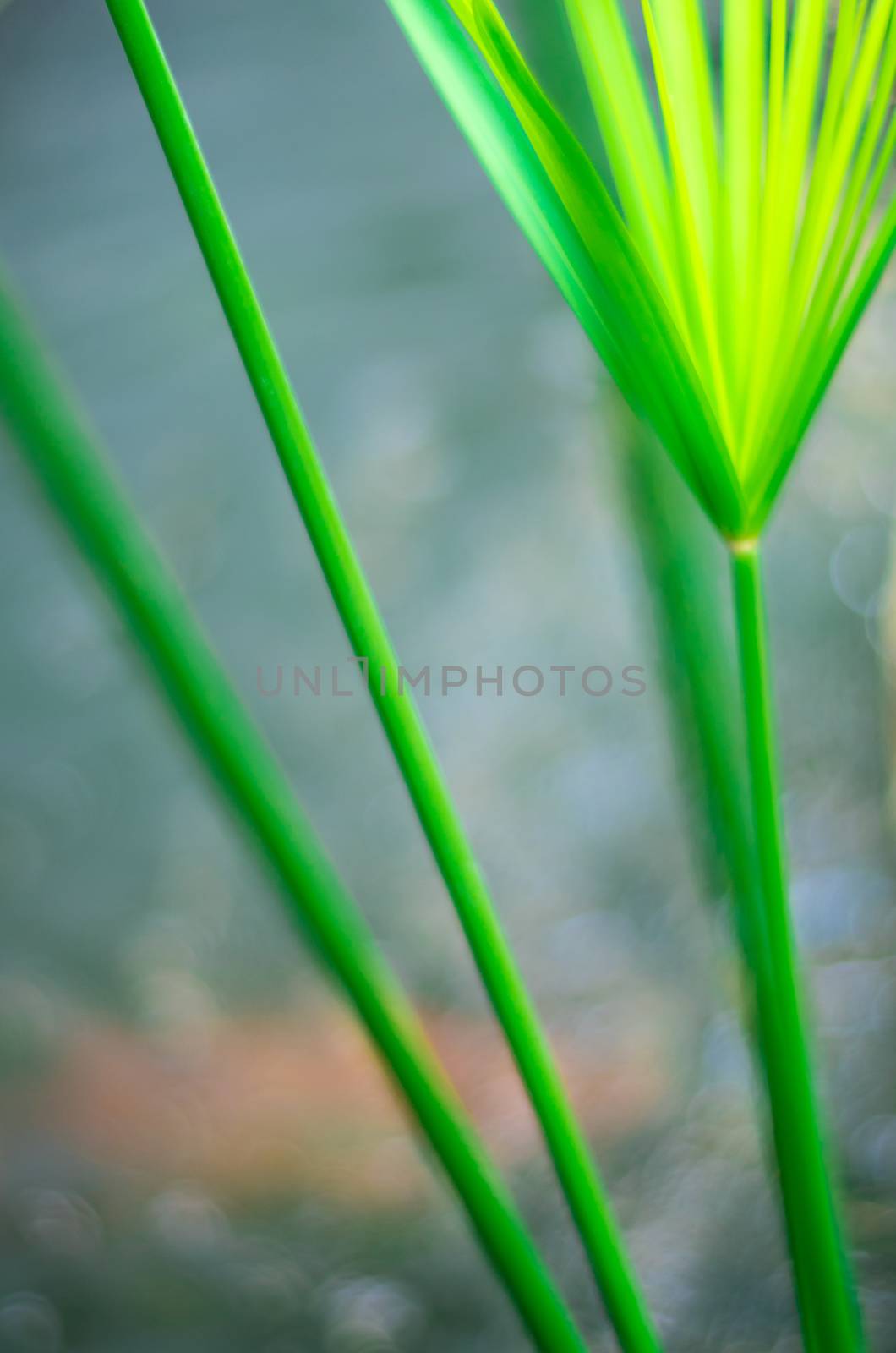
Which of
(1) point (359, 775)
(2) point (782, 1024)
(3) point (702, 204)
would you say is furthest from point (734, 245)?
(1) point (359, 775)

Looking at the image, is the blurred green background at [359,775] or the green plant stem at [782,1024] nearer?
the green plant stem at [782,1024]

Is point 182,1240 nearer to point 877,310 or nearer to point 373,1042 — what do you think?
point 373,1042

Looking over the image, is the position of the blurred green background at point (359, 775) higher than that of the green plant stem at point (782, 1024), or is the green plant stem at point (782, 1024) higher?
the blurred green background at point (359, 775)

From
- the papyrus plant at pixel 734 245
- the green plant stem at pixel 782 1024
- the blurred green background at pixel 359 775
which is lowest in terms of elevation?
the green plant stem at pixel 782 1024

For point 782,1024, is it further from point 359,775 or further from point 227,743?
point 359,775

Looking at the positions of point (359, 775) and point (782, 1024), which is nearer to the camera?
point (782, 1024)

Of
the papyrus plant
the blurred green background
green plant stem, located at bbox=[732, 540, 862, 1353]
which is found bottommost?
green plant stem, located at bbox=[732, 540, 862, 1353]
